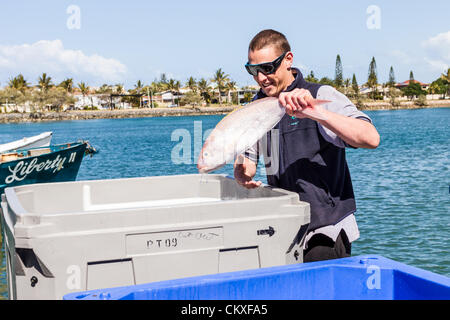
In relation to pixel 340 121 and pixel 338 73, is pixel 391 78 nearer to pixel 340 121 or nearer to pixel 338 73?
pixel 338 73

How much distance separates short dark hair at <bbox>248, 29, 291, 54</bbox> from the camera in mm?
3425

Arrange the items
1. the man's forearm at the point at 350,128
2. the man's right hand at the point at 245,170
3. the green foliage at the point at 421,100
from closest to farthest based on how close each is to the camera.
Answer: the man's forearm at the point at 350,128 < the man's right hand at the point at 245,170 < the green foliage at the point at 421,100

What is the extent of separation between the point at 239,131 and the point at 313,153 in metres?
0.53

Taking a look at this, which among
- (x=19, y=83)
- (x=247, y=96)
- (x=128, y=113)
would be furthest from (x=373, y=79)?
(x=19, y=83)

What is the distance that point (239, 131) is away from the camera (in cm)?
350

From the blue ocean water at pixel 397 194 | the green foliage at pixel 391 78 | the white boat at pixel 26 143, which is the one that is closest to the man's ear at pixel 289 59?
the blue ocean water at pixel 397 194

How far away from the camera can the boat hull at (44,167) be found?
1355 centimetres

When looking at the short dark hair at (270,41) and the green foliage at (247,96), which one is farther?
the green foliage at (247,96)

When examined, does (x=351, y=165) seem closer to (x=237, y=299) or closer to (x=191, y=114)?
(x=237, y=299)

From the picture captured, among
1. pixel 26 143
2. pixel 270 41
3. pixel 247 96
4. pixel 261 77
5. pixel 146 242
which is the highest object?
pixel 247 96

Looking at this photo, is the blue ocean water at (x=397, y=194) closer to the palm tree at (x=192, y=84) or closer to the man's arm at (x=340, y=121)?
the man's arm at (x=340, y=121)

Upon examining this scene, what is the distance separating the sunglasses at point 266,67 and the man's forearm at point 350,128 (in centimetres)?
52

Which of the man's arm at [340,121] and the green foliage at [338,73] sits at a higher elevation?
the green foliage at [338,73]
